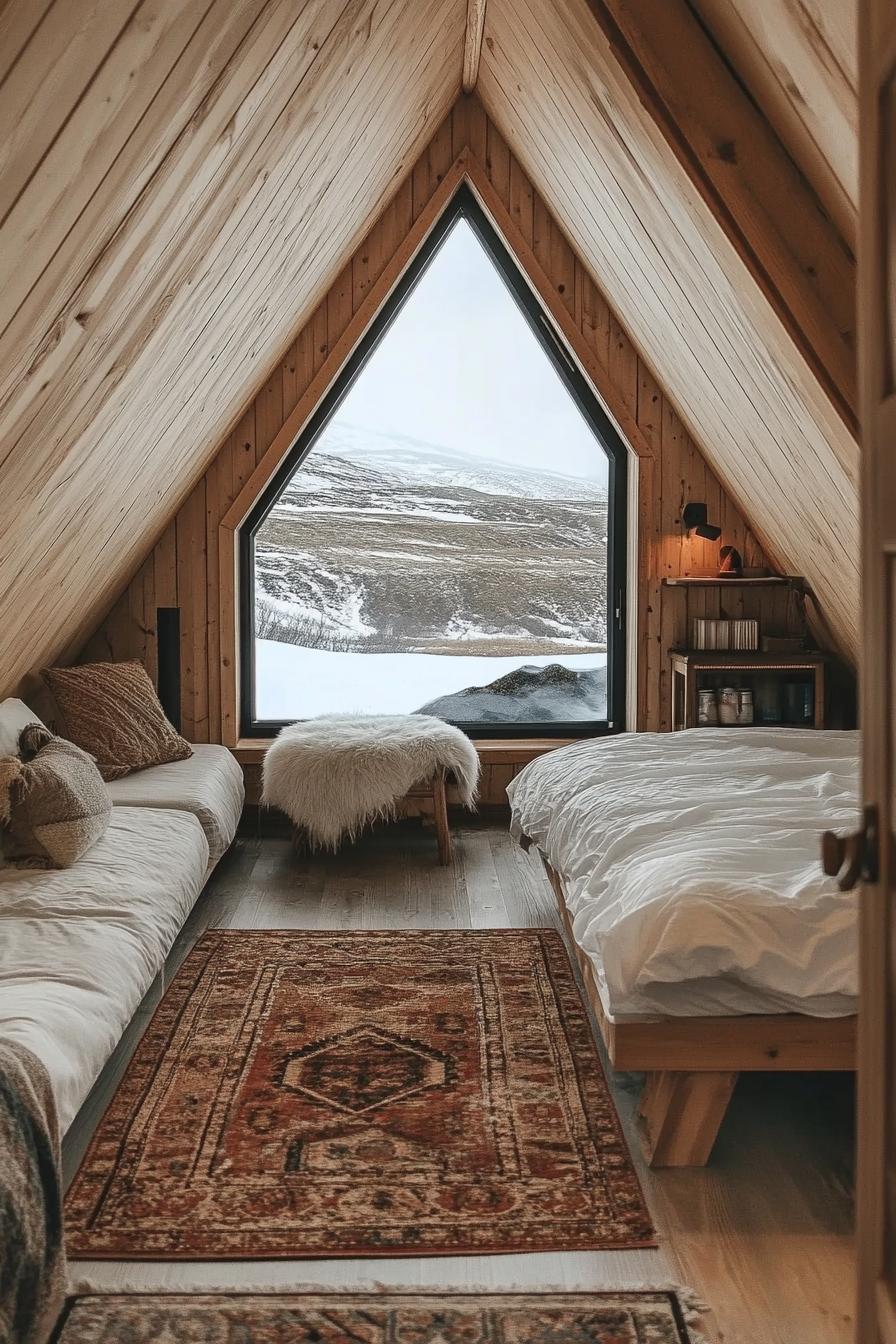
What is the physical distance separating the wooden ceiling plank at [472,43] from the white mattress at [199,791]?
9.59 ft

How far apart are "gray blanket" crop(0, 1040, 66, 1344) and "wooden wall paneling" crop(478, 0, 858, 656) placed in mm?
2520

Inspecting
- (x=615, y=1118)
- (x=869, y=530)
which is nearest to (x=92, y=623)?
(x=615, y=1118)

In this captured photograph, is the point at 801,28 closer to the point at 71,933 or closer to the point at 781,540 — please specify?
the point at 71,933

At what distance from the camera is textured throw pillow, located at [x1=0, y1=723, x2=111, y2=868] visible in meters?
3.10

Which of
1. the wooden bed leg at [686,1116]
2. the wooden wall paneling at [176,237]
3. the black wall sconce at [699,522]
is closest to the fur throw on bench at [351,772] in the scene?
the wooden wall paneling at [176,237]

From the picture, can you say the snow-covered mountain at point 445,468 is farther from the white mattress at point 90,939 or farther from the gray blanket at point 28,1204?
the gray blanket at point 28,1204

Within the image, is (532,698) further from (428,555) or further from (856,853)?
(856,853)

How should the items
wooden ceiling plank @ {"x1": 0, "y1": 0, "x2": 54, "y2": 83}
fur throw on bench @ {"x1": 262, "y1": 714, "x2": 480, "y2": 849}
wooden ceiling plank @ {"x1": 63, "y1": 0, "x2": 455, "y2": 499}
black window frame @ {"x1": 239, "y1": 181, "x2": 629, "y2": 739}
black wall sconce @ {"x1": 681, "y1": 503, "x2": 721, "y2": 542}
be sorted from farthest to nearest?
black window frame @ {"x1": 239, "y1": 181, "x2": 629, "y2": 739} < black wall sconce @ {"x1": 681, "y1": 503, "x2": 721, "y2": 542} < fur throw on bench @ {"x1": 262, "y1": 714, "x2": 480, "y2": 849} < wooden ceiling plank @ {"x1": 63, "y1": 0, "x2": 455, "y2": 499} < wooden ceiling plank @ {"x1": 0, "y1": 0, "x2": 54, "y2": 83}

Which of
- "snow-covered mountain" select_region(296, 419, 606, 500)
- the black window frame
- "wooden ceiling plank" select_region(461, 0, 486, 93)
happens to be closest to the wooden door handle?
"wooden ceiling plank" select_region(461, 0, 486, 93)

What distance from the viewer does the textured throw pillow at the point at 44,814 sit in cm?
310

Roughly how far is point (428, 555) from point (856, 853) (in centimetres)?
433

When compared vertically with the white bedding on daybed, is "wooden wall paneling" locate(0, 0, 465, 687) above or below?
above

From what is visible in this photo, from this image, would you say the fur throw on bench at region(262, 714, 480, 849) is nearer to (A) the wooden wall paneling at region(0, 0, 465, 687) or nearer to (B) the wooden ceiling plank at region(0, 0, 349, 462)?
(A) the wooden wall paneling at region(0, 0, 465, 687)

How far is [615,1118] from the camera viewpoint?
2.47 metres
